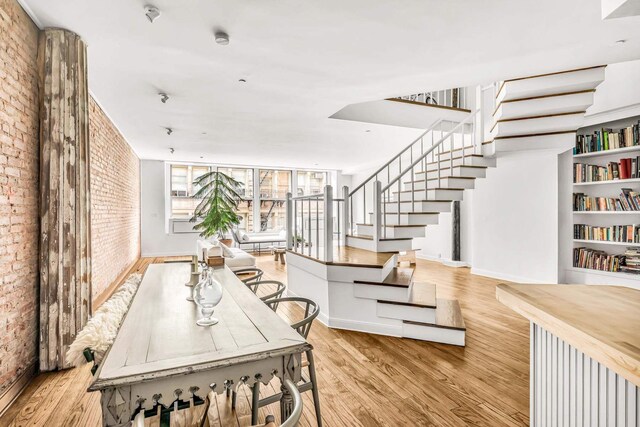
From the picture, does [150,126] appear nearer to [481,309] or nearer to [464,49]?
[464,49]

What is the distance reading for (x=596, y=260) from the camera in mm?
4375

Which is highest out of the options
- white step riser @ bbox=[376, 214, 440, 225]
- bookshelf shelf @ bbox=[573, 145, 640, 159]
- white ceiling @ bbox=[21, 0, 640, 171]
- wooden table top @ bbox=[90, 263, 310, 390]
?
white ceiling @ bbox=[21, 0, 640, 171]

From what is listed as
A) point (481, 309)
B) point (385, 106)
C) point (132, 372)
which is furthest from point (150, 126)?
point (481, 309)

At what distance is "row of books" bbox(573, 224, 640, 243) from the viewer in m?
3.98

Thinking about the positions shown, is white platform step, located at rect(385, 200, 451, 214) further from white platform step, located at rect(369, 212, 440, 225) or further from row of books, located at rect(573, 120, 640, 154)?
row of books, located at rect(573, 120, 640, 154)

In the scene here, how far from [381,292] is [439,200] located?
1.89 m

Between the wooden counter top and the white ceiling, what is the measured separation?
184 cm

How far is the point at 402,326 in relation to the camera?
3111 mm

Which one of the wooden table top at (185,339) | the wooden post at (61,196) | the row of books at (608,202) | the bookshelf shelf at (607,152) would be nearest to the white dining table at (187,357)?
the wooden table top at (185,339)

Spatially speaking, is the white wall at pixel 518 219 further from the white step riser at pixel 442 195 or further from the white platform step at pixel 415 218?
the white platform step at pixel 415 218

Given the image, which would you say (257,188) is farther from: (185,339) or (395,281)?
(185,339)

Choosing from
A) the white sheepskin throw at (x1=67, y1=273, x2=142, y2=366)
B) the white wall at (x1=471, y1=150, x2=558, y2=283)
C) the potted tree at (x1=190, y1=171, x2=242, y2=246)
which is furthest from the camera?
the potted tree at (x1=190, y1=171, x2=242, y2=246)

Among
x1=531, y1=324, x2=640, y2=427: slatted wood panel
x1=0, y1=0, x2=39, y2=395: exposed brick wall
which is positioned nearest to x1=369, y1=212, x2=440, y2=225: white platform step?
x1=531, y1=324, x2=640, y2=427: slatted wood panel

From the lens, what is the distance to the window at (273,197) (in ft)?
33.1
